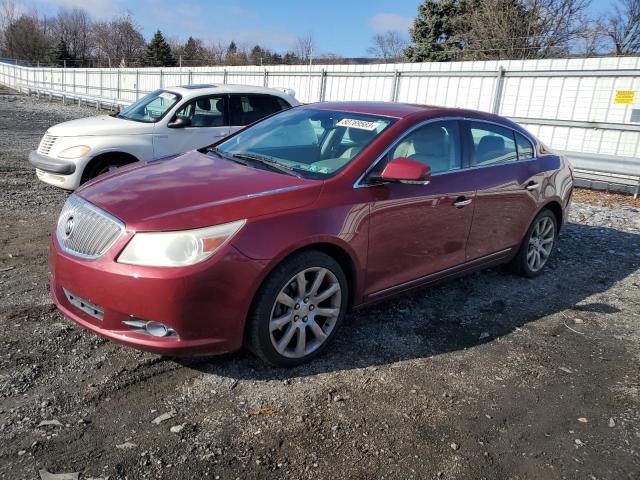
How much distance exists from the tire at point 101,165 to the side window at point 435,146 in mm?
4514

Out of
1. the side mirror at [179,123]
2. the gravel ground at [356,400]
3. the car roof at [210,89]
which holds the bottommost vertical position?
the gravel ground at [356,400]

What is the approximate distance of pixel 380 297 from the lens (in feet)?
12.2

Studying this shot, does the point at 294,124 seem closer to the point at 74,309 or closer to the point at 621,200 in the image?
the point at 74,309

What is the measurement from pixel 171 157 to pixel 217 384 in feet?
6.32

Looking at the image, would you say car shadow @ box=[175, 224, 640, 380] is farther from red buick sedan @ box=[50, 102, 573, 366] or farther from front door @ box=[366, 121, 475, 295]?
front door @ box=[366, 121, 475, 295]

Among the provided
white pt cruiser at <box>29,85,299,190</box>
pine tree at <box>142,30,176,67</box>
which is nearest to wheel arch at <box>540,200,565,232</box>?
white pt cruiser at <box>29,85,299,190</box>

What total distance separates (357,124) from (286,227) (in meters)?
1.34

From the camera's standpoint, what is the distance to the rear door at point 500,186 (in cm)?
434

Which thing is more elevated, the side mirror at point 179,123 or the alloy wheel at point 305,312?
the side mirror at point 179,123

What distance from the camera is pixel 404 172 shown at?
11.1 feet

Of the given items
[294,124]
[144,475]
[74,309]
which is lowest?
[144,475]

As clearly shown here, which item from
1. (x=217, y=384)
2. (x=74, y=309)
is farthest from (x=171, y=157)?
(x=217, y=384)

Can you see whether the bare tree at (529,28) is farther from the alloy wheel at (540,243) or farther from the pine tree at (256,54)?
the pine tree at (256,54)

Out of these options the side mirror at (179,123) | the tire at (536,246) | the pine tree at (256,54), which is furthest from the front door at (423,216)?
the pine tree at (256,54)
